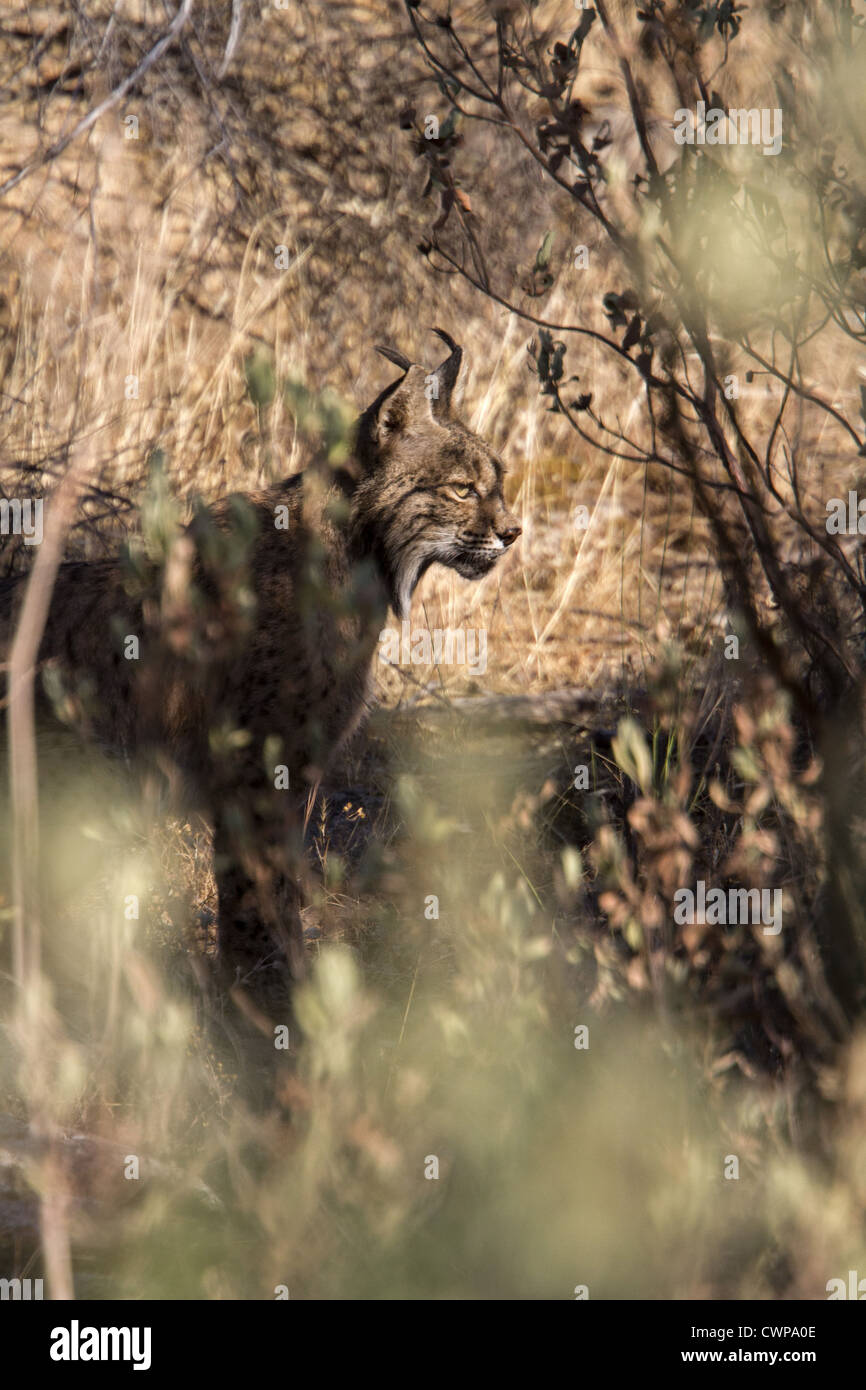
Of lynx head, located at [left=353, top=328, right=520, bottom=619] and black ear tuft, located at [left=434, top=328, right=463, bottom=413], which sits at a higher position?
black ear tuft, located at [left=434, top=328, right=463, bottom=413]

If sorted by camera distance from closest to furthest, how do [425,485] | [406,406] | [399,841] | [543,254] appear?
[543,254] < [406,406] < [425,485] < [399,841]

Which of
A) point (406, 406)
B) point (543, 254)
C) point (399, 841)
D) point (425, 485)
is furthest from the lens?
point (399, 841)

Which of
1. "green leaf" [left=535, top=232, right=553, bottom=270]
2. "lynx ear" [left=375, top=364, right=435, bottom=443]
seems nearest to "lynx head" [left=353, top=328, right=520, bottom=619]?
"lynx ear" [left=375, top=364, right=435, bottom=443]

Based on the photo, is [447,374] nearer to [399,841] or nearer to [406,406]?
[406,406]

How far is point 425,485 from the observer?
4.38 metres

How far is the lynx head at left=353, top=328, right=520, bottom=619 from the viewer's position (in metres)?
4.30

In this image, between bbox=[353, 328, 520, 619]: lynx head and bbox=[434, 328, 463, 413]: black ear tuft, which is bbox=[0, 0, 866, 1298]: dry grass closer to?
bbox=[353, 328, 520, 619]: lynx head

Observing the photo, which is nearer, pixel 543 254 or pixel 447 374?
pixel 543 254

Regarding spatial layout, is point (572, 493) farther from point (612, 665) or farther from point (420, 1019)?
point (420, 1019)

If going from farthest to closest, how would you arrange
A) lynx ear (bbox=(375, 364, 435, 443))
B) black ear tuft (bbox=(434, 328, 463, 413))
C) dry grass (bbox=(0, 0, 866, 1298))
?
black ear tuft (bbox=(434, 328, 463, 413))
lynx ear (bbox=(375, 364, 435, 443))
dry grass (bbox=(0, 0, 866, 1298))

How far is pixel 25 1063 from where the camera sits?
2.76 metres

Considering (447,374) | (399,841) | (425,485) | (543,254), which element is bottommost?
(399,841)

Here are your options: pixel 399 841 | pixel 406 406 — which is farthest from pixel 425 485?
pixel 399 841
